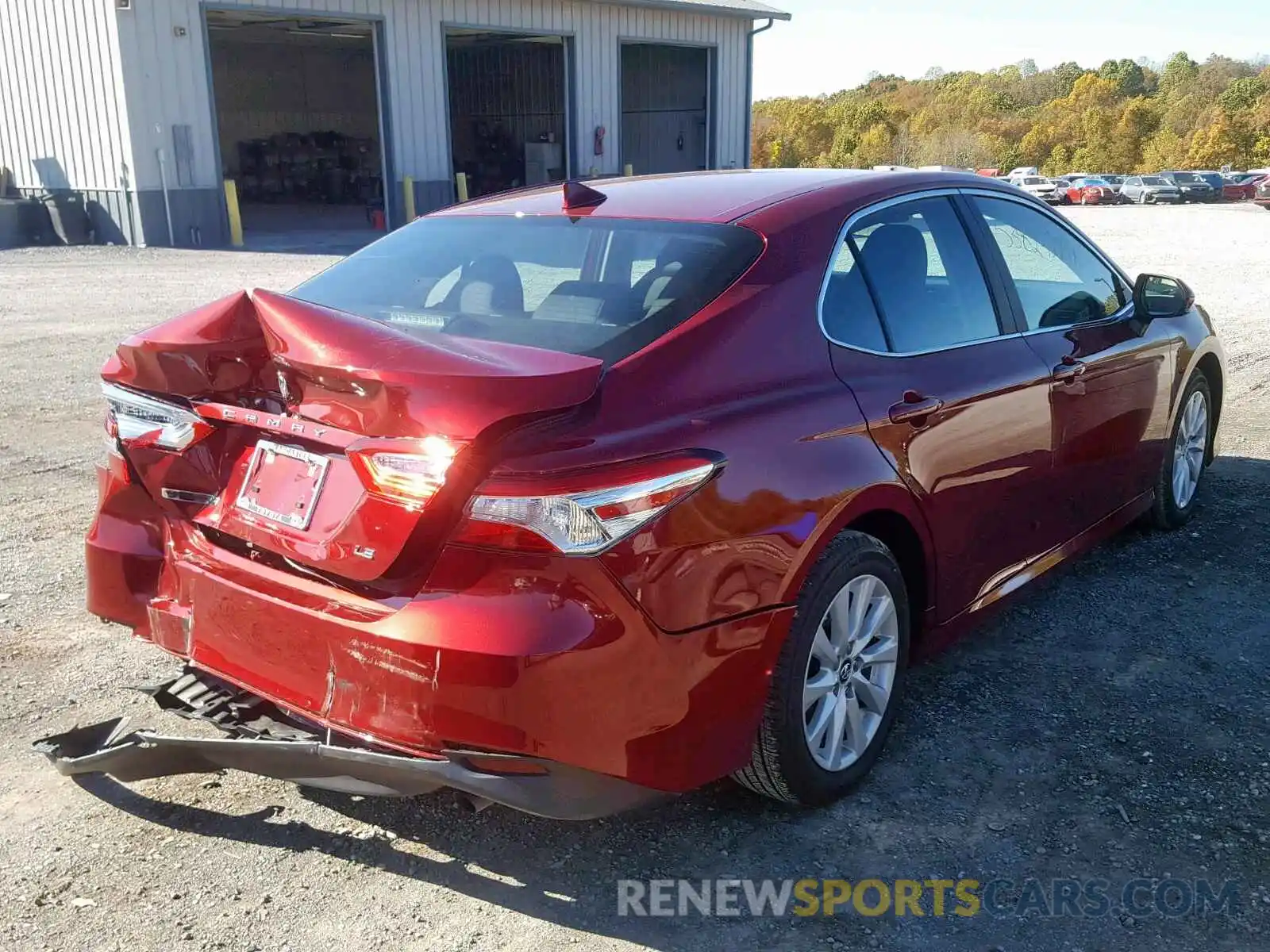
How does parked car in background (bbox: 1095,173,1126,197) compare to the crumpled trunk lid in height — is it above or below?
below

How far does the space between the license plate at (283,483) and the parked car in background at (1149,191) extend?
51411 mm

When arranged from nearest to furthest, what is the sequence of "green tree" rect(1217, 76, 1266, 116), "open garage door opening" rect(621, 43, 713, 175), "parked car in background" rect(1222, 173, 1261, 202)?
"open garage door opening" rect(621, 43, 713, 175) → "parked car in background" rect(1222, 173, 1261, 202) → "green tree" rect(1217, 76, 1266, 116)

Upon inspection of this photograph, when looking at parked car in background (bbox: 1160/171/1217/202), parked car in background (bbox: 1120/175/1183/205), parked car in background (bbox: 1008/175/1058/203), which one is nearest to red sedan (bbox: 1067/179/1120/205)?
parked car in background (bbox: 1120/175/1183/205)

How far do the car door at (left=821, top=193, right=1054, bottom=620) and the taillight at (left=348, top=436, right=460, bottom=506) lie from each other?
47.2 inches

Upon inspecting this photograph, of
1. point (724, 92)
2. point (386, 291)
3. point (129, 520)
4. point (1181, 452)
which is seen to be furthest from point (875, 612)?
point (724, 92)

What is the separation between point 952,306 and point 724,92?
89.4 ft

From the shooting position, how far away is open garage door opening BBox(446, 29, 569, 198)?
101 feet

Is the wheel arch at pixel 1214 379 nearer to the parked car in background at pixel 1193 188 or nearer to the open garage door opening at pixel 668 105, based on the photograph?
the open garage door opening at pixel 668 105

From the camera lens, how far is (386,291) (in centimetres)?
349

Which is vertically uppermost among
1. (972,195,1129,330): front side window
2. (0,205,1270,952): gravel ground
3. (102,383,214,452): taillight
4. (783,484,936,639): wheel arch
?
(972,195,1129,330): front side window

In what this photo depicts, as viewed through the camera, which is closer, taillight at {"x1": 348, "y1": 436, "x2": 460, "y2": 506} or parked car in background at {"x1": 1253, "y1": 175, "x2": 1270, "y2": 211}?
taillight at {"x1": 348, "y1": 436, "x2": 460, "y2": 506}

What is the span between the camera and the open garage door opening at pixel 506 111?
101 ft

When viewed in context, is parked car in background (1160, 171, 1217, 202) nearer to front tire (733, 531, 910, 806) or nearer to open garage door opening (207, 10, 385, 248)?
open garage door opening (207, 10, 385, 248)

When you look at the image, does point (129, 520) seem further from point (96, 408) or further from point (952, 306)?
point (96, 408)
